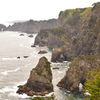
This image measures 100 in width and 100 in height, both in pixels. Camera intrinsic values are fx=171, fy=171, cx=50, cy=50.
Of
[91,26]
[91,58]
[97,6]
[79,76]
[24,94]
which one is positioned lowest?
[24,94]

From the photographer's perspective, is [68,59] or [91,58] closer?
[91,58]

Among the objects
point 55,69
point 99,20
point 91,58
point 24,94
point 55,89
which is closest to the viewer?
point 24,94

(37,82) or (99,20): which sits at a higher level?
(99,20)

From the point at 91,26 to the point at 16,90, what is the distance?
259ft

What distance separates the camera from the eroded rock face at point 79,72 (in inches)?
2837

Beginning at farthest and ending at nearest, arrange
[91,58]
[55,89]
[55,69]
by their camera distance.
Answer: [55,69] → [91,58] → [55,89]

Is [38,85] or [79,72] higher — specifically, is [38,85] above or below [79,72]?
below

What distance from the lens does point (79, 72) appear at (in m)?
73.8

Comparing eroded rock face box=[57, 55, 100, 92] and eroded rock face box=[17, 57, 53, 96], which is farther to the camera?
eroded rock face box=[57, 55, 100, 92]

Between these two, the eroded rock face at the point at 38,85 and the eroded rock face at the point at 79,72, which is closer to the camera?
the eroded rock face at the point at 38,85

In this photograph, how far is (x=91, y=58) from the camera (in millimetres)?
77125

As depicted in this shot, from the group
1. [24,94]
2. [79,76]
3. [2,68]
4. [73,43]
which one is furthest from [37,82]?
[73,43]

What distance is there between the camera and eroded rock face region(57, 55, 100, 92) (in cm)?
7206

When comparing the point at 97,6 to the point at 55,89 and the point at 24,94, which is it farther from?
A: the point at 24,94
